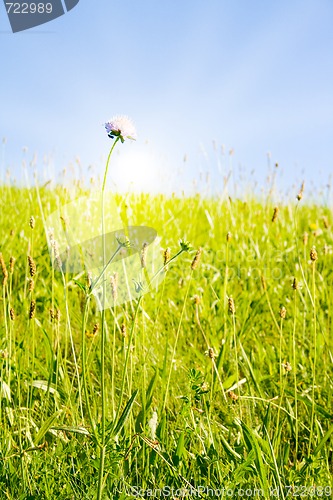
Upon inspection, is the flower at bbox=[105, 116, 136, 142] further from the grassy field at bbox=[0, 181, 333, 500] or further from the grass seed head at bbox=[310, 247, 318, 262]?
the grass seed head at bbox=[310, 247, 318, 262]

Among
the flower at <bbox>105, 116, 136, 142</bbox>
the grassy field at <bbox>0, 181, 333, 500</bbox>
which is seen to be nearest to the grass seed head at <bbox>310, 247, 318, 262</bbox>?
the grassy field at <bbox>0, 181, 333, 500</bbox>

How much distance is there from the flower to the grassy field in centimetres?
24

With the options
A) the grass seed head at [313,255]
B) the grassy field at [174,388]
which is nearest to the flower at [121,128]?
→ the grassy field at [174,388]

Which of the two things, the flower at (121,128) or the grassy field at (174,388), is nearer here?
the flower at (121,128)

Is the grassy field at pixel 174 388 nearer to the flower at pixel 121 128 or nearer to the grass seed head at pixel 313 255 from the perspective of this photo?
the grass seed head at pixel 313 255

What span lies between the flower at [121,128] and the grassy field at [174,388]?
24cm

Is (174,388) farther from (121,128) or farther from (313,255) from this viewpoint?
(121,128)

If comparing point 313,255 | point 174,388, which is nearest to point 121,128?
point 313,255

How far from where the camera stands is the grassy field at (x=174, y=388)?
109 centimetres

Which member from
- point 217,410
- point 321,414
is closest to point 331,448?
point 321,414

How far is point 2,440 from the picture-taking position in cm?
126

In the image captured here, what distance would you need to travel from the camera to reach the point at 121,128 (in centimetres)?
98

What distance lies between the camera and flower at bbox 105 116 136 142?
970 millimetres

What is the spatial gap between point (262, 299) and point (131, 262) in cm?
89
